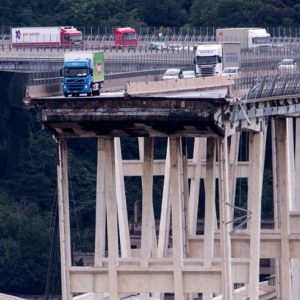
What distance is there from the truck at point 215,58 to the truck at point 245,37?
788 cm

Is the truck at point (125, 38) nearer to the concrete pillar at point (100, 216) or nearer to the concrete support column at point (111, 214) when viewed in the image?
the concrete pillar at point (100, 216)

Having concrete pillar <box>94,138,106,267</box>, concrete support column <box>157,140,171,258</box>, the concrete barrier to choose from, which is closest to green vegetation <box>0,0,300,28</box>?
concrete support column <box>157,140,171,258</box>

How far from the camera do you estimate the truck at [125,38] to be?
137 meters

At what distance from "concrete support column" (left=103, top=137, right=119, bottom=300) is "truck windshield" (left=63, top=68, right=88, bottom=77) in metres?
4.94

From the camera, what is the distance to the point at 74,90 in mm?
83375

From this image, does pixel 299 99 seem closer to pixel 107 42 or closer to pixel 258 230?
pixel 258 230

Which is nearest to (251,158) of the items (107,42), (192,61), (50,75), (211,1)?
(50,75)

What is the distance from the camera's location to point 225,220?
8000cm

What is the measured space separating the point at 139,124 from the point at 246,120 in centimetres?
400

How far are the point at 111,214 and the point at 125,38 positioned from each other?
60.5 metres

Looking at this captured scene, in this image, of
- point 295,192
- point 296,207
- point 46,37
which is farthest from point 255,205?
point 46,37

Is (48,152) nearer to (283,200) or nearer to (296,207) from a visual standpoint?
(296,207)

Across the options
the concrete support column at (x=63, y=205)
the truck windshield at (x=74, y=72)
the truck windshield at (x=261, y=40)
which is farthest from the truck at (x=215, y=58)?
the concrete support column at (x=63, y=205)

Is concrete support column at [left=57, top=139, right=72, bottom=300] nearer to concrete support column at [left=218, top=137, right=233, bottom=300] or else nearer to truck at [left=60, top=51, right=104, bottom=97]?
truck at [left=60, top=51, right=104, bottom=97]
